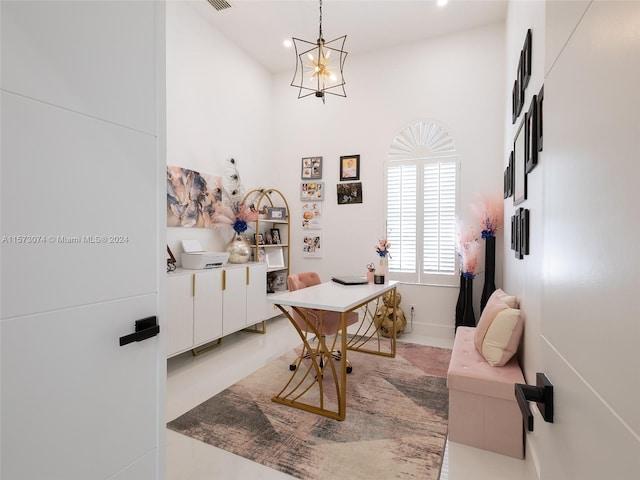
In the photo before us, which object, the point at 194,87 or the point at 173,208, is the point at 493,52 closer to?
the point at 194,87

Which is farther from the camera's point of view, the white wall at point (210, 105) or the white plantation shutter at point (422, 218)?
the white plantation shutter at point (422, 218)

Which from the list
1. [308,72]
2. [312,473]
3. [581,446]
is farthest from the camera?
[308,72]

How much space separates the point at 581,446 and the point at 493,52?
4693 mm

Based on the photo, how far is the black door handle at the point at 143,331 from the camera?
2.81 feet

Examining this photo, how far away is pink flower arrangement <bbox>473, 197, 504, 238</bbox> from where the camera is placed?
12.6 feet

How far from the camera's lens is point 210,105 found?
13.7 feet

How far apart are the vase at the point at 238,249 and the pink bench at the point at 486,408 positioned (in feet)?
9.25

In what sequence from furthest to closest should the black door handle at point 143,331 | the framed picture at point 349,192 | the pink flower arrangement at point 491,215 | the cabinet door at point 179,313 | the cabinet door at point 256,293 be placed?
the framed picture at point 349,192, the cabinet door at point 256,293, the pink flower arrangement at point 491,215, the cabinet door at point 179,313, the black door handle at point 143,331

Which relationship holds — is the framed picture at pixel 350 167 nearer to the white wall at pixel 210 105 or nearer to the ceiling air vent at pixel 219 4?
the white wall at pixel 210 105

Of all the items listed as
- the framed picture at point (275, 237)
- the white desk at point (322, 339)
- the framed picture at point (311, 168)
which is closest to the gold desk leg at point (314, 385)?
the white desk at point (322, 339)

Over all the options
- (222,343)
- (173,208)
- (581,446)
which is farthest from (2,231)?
(222,343)

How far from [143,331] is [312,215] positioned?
424 centimetres

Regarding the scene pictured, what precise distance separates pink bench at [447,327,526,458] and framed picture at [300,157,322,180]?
11.5 ft

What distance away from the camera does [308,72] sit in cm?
515
